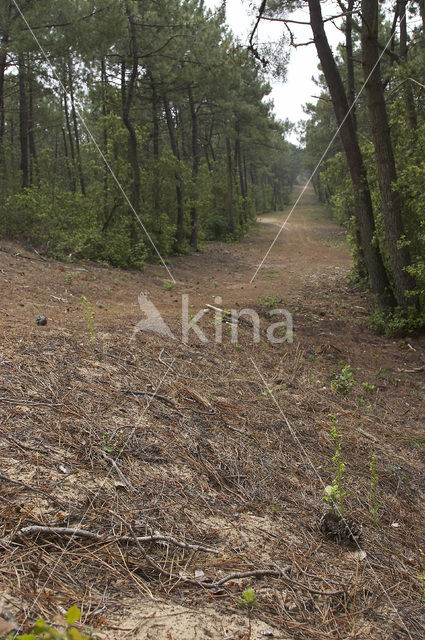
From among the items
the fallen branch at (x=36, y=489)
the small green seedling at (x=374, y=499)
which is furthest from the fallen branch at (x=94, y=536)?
the small green seedling at (x=374, y=499)

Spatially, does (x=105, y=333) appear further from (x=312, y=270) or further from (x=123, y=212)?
(x=312, y=270)

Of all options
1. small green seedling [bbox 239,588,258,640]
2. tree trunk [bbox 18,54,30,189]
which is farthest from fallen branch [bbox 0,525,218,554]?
tree trunk [bbox 18,54,30,189]

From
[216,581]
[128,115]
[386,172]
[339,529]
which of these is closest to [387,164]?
[386,172]

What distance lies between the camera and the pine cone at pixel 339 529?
261cm

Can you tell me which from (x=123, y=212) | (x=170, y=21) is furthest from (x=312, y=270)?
(x=170, y=21)

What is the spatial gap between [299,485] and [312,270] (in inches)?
474

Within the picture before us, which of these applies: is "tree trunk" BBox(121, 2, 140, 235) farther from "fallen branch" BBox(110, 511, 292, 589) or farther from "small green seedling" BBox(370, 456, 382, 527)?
"fallen branch" BBox(110, 511, 292, 589)

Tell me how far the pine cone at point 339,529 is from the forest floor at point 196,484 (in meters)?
0.05

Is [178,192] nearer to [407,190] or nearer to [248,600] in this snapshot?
[407,190]

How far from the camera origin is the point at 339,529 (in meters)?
2.63
